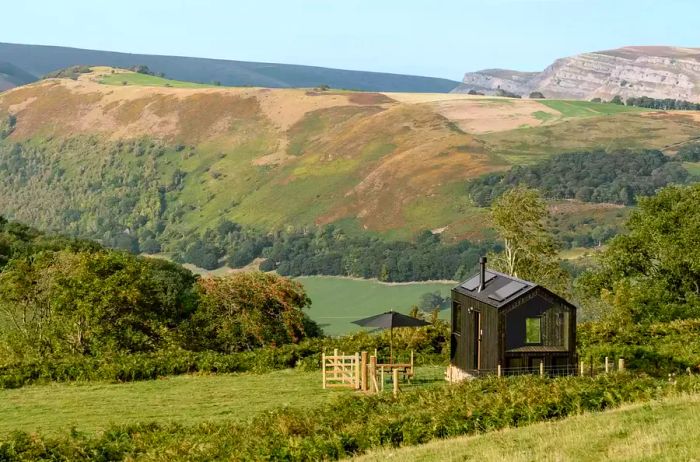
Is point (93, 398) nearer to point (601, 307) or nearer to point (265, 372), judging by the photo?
point (265, 372)

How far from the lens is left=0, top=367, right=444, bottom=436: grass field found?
37.9 metres

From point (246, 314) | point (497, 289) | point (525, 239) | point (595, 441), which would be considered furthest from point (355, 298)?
point (595, 441)

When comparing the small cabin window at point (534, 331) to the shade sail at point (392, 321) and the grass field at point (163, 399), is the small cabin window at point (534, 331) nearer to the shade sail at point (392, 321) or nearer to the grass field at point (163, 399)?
the grass field at point (163, 399)

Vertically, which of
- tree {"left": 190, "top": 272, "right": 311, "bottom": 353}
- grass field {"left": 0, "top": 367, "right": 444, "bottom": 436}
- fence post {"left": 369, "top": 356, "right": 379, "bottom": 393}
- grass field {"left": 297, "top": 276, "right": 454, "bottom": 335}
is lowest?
grass field {"left": 297, "top": 276, "right": 454, "bottom": 335}

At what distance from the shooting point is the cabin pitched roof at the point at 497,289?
40875 mm

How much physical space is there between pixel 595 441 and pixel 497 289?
1766 centimetres

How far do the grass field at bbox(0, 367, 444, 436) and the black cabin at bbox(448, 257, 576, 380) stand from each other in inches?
122

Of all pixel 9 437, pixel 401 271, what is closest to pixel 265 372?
pixel 9 437

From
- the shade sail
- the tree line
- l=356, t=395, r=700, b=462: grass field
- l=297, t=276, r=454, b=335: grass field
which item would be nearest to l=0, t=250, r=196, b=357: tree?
the tree line

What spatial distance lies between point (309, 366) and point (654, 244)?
3024 centimetres

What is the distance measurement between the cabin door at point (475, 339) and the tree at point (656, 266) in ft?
77.8

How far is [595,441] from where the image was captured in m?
24.8

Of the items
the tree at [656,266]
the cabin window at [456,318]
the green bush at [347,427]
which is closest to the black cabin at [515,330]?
the cabin window at [456,318]

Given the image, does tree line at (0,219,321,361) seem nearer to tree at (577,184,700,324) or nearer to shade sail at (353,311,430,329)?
shade sail at (353,311,430,329)
